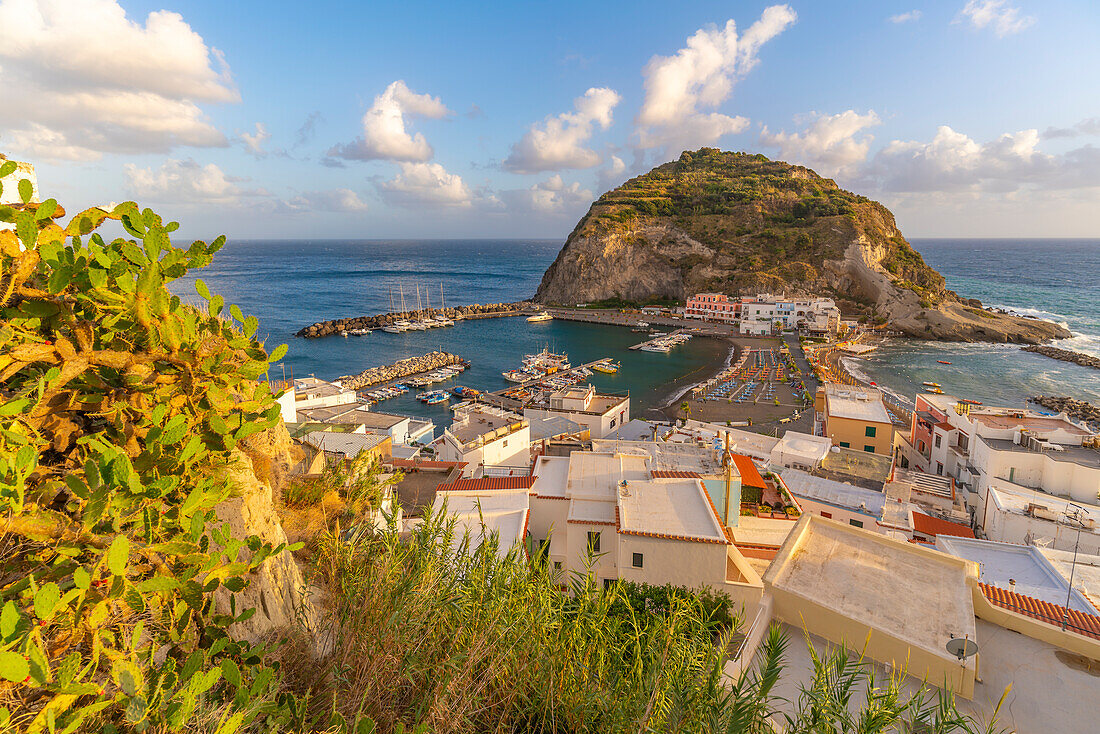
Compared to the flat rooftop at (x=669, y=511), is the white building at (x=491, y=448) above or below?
below

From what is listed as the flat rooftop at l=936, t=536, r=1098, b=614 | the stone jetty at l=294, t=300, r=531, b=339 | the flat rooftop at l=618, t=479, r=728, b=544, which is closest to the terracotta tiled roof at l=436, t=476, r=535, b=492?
the flat rooftop at l=618, t=479, r=728, b=544

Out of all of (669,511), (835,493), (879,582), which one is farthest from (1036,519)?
(879,582)

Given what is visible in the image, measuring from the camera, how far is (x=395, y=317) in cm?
7019

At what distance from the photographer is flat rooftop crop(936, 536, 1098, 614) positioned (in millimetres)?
9453

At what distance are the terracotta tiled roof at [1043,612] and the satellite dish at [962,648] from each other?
107 cm

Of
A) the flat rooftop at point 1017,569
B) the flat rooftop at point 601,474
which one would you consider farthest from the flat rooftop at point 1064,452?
the flat rooftop at point 601,474

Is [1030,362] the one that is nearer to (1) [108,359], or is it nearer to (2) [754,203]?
(2) [754,203]

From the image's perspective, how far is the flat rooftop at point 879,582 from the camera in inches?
190

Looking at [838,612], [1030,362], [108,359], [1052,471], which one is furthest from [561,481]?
[1030,362]

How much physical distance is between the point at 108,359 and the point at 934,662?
242 inches

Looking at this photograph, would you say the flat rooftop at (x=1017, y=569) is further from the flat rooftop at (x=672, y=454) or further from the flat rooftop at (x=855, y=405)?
the flat rooftop at (x=855, y=405)

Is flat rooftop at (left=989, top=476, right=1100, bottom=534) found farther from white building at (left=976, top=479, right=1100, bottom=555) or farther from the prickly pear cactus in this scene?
the prickly pear cactus

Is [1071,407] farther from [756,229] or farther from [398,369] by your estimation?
[756,229]

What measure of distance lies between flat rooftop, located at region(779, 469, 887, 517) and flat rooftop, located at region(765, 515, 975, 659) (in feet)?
32.4
